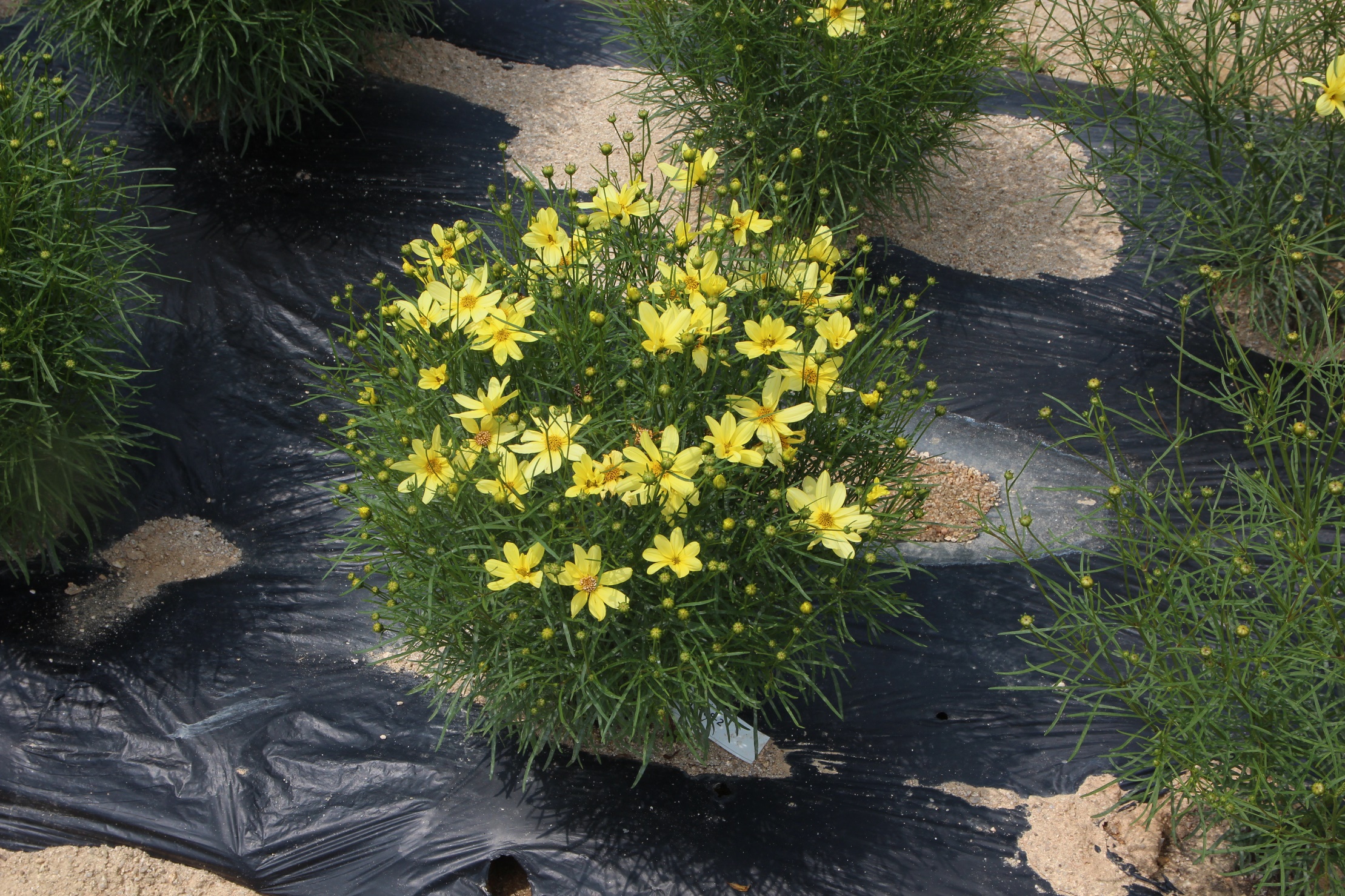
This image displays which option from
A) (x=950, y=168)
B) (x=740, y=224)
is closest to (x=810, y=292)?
(x=740, y=224)

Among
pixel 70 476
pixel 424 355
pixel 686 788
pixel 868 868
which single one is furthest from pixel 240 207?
pixel 868 868

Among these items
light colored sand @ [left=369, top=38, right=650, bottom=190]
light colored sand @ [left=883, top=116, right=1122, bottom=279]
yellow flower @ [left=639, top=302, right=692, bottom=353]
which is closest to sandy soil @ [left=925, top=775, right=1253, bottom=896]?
yellow flower @ [left=639, top=302, right=692, bottom=353]

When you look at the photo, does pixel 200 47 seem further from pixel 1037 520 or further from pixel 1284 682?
pixel 1284 682

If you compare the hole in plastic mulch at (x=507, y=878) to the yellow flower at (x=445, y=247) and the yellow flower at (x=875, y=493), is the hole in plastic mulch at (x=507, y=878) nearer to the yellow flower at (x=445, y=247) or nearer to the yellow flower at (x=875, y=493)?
the yellow flower at (x=875, y=493)

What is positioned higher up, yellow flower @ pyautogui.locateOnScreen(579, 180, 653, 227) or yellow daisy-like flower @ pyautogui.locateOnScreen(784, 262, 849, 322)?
yellow flower @ pyautogui.locateOnScreen(579, 180, 653, 227)

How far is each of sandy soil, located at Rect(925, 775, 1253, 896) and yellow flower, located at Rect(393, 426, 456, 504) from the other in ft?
3.95

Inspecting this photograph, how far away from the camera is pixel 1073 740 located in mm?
2268

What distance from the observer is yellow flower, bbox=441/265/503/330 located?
65.4 inches

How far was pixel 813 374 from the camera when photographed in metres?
1.67

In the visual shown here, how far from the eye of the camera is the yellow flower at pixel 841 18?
8.89ft

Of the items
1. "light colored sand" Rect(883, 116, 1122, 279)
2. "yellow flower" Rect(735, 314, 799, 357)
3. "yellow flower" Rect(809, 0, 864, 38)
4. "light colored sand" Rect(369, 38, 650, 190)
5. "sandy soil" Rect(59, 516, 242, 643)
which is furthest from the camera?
"light colored sand" Rect(369, 38, 650, 190)

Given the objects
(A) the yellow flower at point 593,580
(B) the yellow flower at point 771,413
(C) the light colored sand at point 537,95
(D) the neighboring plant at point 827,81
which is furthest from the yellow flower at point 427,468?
(C) the light colored sand at point 537,95

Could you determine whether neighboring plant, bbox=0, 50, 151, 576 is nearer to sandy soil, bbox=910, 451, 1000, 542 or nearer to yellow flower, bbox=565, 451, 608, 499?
yellow flower, bbox=565, 451, 608, 499

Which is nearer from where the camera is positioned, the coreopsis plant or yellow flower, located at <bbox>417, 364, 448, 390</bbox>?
the coreopsis plant
